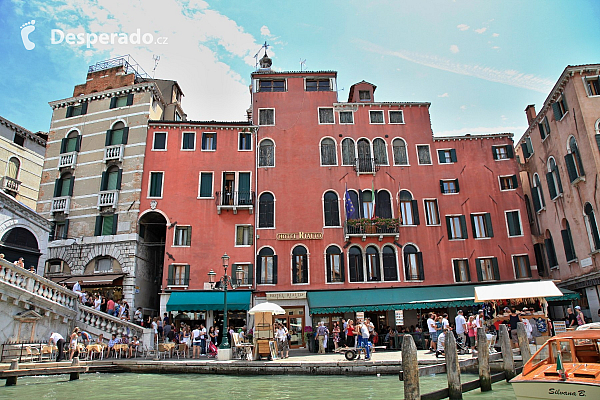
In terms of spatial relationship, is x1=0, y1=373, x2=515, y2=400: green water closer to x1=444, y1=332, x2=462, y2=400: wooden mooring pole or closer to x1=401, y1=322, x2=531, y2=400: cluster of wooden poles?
x1=401, y1=322, x2=531, y2=400: cluster of wooden poles

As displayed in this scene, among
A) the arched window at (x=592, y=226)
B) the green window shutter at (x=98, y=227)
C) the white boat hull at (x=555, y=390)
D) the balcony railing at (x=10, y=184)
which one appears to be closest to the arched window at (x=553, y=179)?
the arched window at (x=592, y=226)

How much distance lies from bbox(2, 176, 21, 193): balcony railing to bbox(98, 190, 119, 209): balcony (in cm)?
872

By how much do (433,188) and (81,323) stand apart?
2115 centimetres

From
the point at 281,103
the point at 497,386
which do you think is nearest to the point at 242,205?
the point at 281,103

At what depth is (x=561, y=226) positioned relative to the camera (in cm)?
2544

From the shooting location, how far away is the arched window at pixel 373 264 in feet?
86.3

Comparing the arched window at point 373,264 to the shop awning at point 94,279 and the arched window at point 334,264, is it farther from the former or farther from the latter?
the shop awning at point 94,279

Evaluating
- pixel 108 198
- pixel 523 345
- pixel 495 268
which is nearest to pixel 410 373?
pixel 523 345

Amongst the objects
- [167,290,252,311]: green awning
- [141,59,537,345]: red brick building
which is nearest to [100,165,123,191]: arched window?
[141,59,537,345]: red brick building

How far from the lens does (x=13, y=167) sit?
32.0 metres

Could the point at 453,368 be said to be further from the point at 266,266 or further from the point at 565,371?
the point at 266,266

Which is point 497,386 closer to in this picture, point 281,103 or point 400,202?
point 400,202

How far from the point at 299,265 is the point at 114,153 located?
13.5 metres

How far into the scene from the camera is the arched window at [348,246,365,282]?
86.2ft
